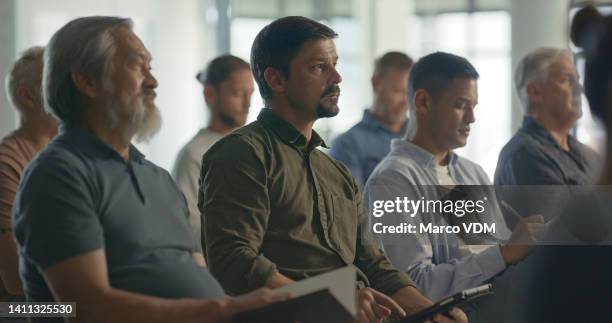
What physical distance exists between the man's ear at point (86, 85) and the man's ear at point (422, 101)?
3.40ft

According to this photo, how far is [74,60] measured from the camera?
1.44m

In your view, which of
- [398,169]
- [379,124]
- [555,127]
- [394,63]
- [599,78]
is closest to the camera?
[599,78]

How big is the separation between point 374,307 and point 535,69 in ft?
4.05

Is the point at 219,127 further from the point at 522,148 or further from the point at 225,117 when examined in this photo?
the point at 522,148

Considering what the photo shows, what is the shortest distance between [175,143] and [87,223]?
2.89 meters

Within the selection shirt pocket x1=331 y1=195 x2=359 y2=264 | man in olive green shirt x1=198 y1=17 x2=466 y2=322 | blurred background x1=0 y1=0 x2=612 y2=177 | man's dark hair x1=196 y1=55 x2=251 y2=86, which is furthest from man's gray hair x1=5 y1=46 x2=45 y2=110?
blurred background x1=0 y1=0 x2=612 y2=177

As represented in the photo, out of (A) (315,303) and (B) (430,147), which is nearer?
(A) (315,303)

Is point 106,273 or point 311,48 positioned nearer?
point 106,273

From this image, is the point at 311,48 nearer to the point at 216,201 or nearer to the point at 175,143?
the point at 216,201

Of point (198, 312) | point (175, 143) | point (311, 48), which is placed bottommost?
point (175, 143)

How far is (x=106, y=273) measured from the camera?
53.6 inches

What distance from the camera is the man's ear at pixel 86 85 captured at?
4.75 ft

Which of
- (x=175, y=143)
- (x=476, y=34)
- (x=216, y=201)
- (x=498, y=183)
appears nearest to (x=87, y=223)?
(x=216, y=201)

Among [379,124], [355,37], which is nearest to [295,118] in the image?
[379,124]
